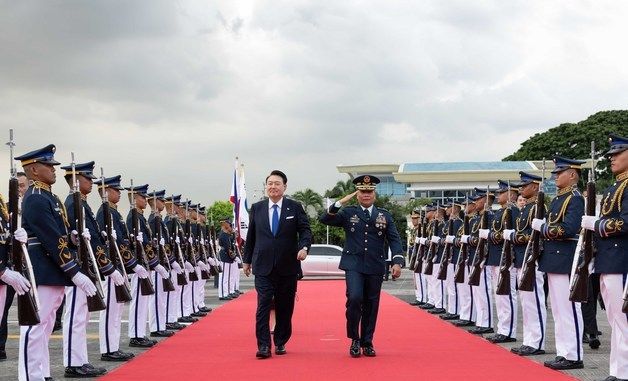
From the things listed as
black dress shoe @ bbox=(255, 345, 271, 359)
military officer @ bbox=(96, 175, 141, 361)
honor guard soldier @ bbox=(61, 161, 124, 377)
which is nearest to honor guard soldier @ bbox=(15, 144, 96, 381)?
honor guard soldier @ bbox=(61, 161, 124, 377)

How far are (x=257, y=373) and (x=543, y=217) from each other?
11.1 feet

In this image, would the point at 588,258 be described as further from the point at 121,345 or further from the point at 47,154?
the point at 121,345

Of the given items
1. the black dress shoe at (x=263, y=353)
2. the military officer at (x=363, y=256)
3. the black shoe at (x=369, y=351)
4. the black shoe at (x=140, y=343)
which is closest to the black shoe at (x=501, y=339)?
the military officer at (x=363, y=256)

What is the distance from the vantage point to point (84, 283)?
780 centimetres

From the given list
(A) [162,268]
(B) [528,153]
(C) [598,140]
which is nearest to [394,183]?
(B) [528,153]

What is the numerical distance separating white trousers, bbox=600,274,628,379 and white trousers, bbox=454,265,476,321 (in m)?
5.86

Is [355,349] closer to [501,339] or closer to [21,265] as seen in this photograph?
[501,339]

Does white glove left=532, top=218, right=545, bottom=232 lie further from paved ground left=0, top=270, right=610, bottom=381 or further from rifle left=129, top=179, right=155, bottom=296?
rifle left=129, top=179, right=155, bottom=296

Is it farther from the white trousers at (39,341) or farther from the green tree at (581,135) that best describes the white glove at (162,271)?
the green tree at (581,135)

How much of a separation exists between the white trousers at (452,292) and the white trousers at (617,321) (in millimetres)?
7084

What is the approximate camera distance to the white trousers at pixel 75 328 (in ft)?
27.9

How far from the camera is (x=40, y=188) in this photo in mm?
7824

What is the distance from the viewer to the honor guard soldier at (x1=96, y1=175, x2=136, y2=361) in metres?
9.66

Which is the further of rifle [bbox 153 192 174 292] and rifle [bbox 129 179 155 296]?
rifle [bbox 153 192 174 292]
